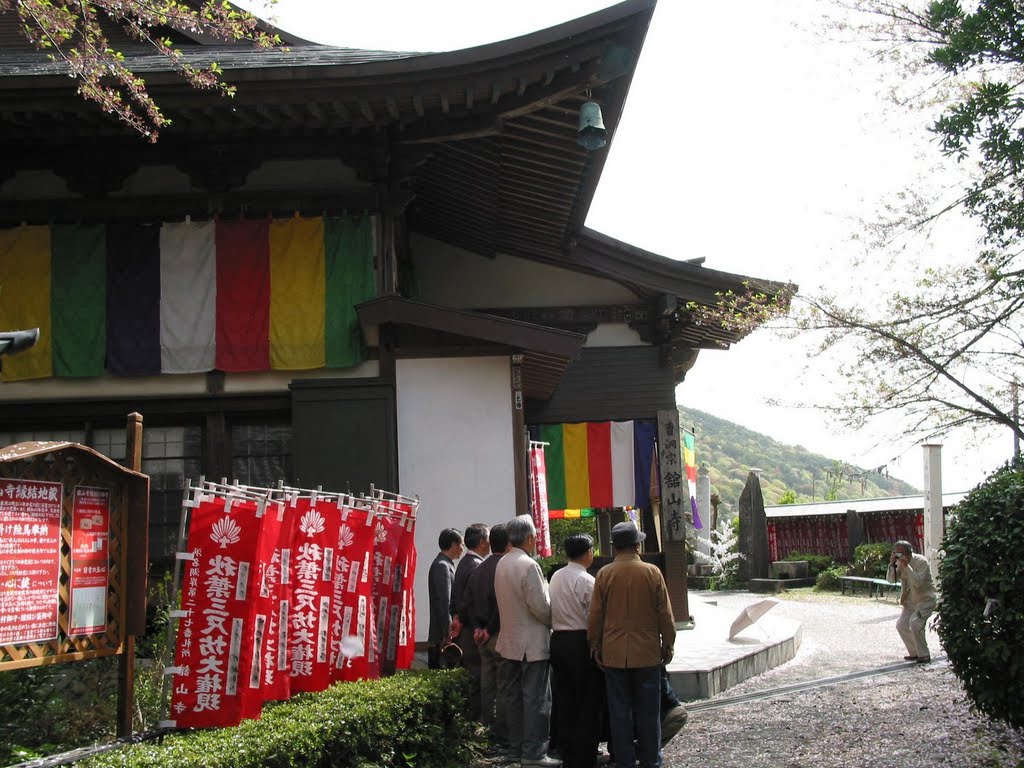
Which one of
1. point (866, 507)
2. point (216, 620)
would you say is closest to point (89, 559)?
point (216, 620)

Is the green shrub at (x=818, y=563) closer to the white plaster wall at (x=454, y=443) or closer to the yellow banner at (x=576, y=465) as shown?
the yellow banner at (x=576, y=465)

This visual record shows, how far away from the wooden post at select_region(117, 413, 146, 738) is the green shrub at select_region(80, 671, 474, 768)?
0.25m

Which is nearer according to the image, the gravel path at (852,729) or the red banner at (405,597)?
the gravel path at (852,729)

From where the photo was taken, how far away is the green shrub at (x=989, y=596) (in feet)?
23.5

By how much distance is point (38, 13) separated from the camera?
22.8ft

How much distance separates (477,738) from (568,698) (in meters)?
1.17

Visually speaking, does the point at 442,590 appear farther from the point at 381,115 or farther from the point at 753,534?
the point at 753,534

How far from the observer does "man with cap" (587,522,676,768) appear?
23.2ft

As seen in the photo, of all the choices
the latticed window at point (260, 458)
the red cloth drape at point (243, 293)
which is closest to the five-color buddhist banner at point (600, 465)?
the latticed window at point (260, 458)

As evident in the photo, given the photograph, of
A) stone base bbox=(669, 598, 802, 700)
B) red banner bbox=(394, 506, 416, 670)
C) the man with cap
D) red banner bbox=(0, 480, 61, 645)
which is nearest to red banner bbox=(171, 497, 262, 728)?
red banner bbox=(0, 480, 61, 645)

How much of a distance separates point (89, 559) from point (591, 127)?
6402 millimetres

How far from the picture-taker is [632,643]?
706 centimetres

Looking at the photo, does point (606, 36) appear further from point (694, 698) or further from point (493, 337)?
point (694, 698)

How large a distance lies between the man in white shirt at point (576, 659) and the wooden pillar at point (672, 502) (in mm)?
7064
